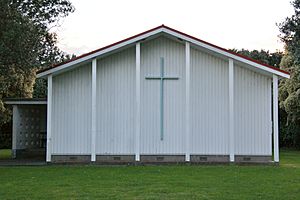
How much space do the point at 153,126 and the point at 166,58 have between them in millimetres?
2696

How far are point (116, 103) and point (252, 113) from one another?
17.2ft

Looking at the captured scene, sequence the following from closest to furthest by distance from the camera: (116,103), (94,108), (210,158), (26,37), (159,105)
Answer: (26,37) → (94,108) → (210,158) → (159,105) → (116,103)

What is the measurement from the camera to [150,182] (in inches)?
525

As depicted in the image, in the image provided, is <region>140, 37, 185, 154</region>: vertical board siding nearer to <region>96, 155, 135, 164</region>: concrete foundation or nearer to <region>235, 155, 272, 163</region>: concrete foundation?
<region>96, 155, 135, 164</region>: concrete foundation

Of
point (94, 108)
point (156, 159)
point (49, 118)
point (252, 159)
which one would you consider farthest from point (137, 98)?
point (252, 159)

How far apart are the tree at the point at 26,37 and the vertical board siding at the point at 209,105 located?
18.7 ft

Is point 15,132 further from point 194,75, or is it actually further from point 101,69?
point 194,75

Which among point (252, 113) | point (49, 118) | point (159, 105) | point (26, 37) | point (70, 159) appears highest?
point (26, 37)

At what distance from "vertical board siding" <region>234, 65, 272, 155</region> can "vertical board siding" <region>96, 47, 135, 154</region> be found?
4.07 m

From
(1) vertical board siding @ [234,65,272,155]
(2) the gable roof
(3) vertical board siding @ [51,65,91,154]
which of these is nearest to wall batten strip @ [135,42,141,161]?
(2) the gable roof

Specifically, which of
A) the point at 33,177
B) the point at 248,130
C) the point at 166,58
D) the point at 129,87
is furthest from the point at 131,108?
the point at 33,177

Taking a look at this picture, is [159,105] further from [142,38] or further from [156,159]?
[142,38]

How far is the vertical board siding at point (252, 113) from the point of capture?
19.4m

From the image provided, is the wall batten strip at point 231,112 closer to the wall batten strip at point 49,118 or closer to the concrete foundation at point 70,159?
the concrete foundation at point 70,159
